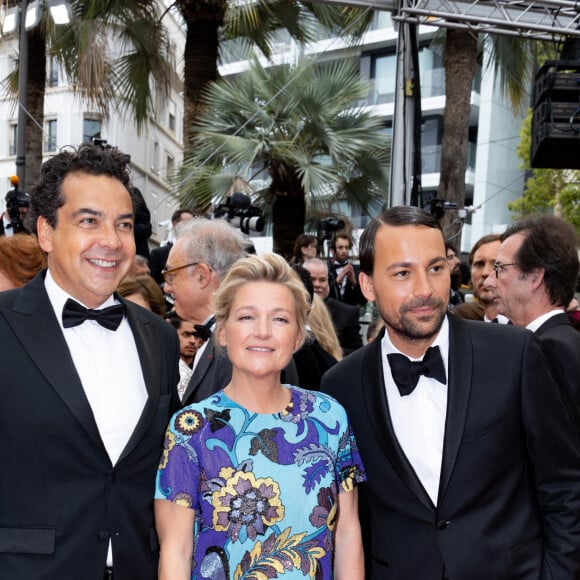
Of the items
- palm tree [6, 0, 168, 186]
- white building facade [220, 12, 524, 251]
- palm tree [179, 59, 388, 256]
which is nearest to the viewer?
palm tree [6, 0, 168, 186]

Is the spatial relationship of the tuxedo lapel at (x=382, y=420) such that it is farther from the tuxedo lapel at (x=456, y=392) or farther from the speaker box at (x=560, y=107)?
the speaker box at (x=560, y=107)

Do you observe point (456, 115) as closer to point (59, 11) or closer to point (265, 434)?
point (59, 11)

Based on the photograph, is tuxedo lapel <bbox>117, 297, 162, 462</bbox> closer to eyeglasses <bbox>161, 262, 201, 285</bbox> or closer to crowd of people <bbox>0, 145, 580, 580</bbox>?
crowd of people <bbox>0, 145, 580, 580</bbox>

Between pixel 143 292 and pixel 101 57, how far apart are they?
6.87m

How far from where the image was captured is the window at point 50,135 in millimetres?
30656

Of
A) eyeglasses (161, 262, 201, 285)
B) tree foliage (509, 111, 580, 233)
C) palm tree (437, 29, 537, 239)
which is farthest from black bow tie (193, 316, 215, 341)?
tree foliage (509, 111, 580, 233)

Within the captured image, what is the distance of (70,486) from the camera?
2.22 metres

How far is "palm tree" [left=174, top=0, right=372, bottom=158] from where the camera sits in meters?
10.7

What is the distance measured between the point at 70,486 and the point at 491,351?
1.40 metres

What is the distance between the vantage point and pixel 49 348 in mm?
2291

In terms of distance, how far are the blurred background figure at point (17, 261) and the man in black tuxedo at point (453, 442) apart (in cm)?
186

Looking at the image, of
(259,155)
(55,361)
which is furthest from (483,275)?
(259,155)

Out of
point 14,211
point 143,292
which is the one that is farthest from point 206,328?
point 14,211

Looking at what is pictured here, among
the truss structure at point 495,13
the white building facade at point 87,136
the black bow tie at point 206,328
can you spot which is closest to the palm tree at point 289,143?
the truss structure at point 495,13
